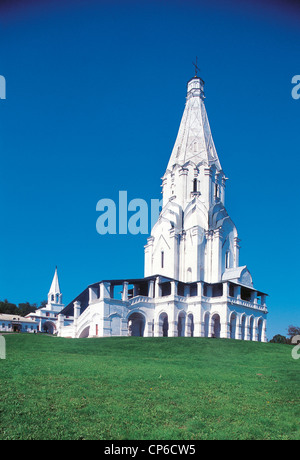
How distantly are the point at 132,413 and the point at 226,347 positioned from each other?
61.4 feet

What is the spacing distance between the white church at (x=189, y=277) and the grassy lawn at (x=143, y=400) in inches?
872

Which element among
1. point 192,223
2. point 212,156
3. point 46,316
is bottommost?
point 46,316

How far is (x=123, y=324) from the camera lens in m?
38.1

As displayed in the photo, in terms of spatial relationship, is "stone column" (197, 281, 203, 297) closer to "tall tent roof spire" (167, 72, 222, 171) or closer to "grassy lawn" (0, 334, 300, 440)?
"tall tent roof spire" (167, 72, 222, 171)

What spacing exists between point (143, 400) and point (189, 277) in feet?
117

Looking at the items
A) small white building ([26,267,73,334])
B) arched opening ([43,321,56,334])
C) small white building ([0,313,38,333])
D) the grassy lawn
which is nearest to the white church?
the grassy lawn

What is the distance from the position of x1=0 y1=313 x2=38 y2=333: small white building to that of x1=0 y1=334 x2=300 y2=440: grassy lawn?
2499 inches

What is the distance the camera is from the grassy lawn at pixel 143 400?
27.9 feet

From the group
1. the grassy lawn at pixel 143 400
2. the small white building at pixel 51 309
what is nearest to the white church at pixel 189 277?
the grassy lawn at pixel 143 400

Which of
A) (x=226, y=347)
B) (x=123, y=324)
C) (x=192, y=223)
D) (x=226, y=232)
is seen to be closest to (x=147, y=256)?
(x=192, y=223)

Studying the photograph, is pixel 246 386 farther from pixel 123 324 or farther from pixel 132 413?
pixel 123 324

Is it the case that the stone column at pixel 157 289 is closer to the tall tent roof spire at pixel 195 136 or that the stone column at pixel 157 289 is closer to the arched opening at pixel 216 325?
the arched opening at pixel 216 325

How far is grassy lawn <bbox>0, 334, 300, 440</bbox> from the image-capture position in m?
8.51
